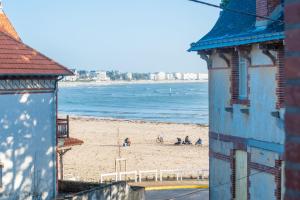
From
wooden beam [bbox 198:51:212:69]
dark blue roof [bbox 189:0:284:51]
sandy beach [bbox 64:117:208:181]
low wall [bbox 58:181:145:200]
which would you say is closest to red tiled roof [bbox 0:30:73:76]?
low wall [bbox 58:181:145:200]

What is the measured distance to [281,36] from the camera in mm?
12422

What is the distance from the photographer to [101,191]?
17734 mm

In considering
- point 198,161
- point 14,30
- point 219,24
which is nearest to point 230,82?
point 219,24

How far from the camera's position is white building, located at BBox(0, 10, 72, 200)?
649 inches

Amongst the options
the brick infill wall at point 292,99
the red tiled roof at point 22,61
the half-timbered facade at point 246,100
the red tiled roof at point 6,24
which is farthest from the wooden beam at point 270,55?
the red tiled roof at point 6,24

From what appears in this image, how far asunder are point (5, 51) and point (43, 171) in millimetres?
4413

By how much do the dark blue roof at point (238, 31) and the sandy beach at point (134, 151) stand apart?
17674 millimetres

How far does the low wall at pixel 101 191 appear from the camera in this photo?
16.8m

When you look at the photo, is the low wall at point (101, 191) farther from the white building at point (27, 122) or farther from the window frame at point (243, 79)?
the window frame at point (243, 79)

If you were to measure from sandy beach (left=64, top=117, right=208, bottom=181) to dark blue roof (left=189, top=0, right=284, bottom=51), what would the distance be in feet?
58.0

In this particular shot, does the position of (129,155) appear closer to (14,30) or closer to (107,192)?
(14,30)

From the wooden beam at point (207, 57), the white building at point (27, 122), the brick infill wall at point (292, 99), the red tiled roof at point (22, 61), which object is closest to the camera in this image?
the brick infill wall at point (292, 99)

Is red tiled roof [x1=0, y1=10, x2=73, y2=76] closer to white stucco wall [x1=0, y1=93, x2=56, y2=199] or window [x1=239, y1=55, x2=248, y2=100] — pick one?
white stucco wall [x1=0, y1=93, x2=56, y2=199]

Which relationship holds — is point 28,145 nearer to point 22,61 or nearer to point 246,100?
point 22,61
